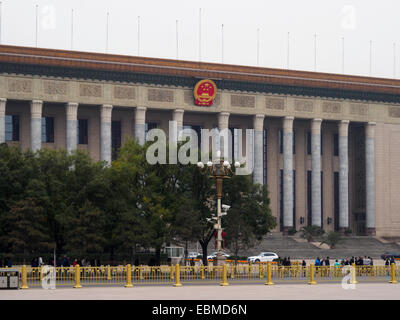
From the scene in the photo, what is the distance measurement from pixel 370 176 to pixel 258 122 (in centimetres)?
1359

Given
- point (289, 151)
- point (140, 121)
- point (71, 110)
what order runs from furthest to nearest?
point (289, 151), point (140, 121), point (71, 110)

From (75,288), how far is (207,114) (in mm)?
48284

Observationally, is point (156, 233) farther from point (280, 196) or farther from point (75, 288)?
point (280, 196)

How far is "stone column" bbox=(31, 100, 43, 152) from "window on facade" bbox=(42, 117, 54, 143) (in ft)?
13.7

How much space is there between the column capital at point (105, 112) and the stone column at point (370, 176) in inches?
1084

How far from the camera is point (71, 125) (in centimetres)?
7244

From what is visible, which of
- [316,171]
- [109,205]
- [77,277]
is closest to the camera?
[77,277]

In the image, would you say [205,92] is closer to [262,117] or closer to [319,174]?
[262,117]

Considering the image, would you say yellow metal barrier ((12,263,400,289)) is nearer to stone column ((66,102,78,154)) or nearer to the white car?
the white car

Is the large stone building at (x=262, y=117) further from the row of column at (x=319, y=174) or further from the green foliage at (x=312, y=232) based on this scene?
the green foliage at (x=312, y=232)

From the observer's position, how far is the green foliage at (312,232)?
7688 centimetres

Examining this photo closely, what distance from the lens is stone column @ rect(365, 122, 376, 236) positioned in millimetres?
83750

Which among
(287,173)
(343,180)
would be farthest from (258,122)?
(343,180)
